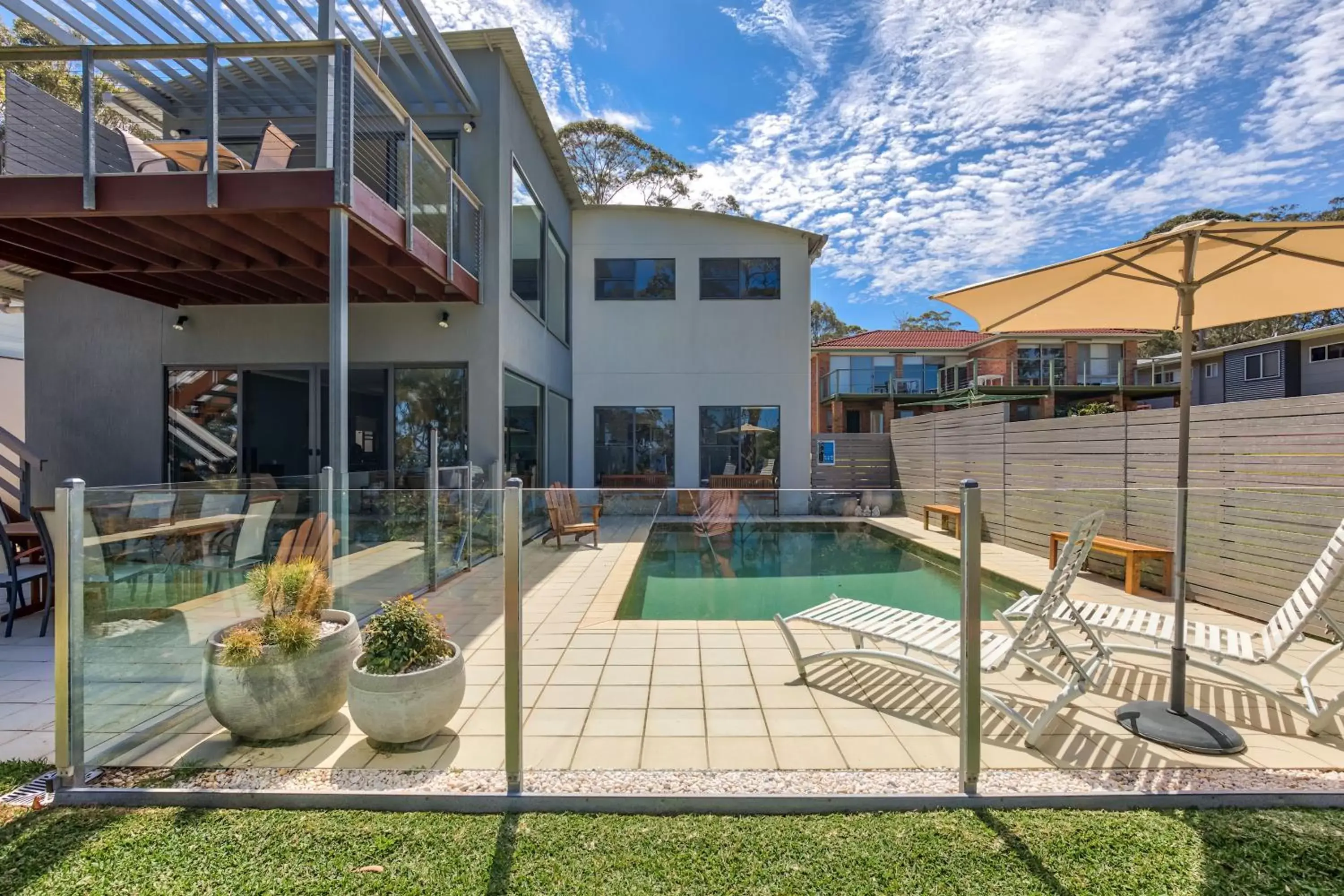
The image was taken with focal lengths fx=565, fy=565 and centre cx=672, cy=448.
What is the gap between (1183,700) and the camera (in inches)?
106

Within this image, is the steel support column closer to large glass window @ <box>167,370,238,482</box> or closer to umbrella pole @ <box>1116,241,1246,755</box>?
large glass window @ <box>167,370,238,482</box>

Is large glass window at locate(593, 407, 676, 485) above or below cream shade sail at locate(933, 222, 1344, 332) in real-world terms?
below

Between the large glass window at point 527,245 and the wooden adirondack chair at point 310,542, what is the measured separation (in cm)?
519

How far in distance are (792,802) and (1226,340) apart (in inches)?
1327

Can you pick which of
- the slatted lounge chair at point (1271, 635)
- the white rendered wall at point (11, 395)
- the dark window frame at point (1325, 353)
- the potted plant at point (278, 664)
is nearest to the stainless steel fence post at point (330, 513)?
the potted plant at point (278, 664)

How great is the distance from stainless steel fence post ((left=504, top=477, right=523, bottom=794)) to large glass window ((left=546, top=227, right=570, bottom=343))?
7720mm

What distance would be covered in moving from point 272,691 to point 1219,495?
534 centimetres

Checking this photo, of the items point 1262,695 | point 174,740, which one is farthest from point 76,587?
point 1262,695

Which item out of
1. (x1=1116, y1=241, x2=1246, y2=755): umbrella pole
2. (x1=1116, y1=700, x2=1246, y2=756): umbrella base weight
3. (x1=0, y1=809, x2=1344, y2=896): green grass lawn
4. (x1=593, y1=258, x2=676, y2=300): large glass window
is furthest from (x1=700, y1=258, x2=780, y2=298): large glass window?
(x1=0, y1=809, x2=1344, y2=896): green grass lawn

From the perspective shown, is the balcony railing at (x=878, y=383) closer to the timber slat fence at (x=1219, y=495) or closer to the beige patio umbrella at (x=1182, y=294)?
the timber slat fence at (x=1219, y=495)

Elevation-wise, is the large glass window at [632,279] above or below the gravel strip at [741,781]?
above

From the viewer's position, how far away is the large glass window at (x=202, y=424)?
23.1 feet

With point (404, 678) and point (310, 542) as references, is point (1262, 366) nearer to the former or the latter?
point (404, 678)

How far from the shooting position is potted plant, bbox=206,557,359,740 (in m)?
2.47
